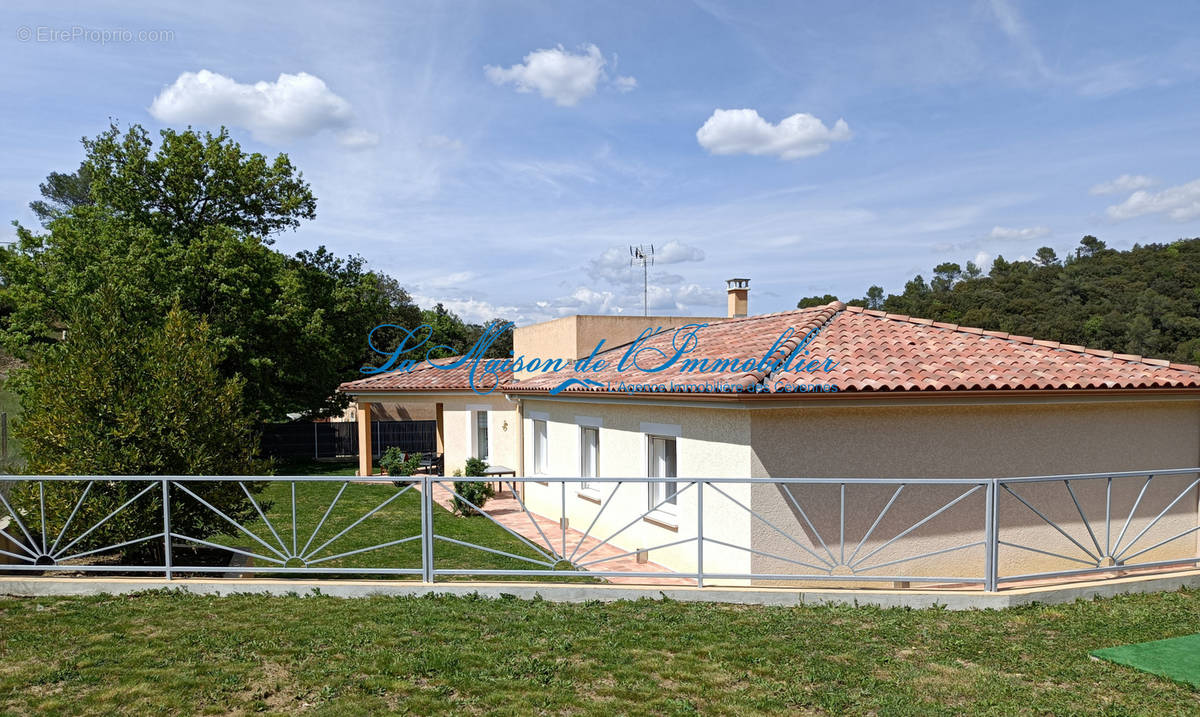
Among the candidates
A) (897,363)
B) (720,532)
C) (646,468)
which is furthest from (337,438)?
(897,363)

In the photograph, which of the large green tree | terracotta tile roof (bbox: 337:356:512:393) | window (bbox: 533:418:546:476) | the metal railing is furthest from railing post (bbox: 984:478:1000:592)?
the large green tree

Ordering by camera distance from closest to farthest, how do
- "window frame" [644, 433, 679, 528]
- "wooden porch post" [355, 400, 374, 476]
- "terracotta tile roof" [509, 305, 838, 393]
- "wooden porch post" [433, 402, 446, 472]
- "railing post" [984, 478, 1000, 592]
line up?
"railing post" [984, 478, 1000, 592] → "terracotta tile roof" [509, 305, 838, 393] → "window frame" [644, 433, 679, 528] → "wooden porch post" [355, 400, 374, 476] → "wooden porch post" [433, 402, 446, 472]

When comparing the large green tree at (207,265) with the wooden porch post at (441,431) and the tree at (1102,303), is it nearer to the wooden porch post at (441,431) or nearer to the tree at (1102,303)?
the wooden porch post at (441,431)

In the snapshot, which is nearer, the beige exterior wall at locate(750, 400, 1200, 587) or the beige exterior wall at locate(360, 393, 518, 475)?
the beige exterior wall at locate(750, 400, 1200, 587)

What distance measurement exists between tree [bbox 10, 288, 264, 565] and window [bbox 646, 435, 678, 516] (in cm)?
535

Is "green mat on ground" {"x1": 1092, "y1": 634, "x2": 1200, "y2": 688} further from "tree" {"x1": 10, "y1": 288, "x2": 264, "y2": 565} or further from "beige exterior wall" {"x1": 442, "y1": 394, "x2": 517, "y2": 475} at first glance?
"beige exterior wall" {"x1": 442, "y1": 394, "x2": 517, "y2": 475}

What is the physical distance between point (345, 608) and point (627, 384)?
5.44 metres

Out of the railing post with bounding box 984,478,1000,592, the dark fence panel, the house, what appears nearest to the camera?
the railing post with bounding box 984,478,1000,592

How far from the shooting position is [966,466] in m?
8.94

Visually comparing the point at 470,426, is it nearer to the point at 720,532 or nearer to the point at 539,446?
the point at 539,446

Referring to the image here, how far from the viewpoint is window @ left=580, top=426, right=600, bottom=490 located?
503 inches

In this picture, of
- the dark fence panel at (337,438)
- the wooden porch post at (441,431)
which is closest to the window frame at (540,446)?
the wooden porch post at (441,431)

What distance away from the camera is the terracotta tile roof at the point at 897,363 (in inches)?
331

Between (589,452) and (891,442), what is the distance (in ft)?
18.6
